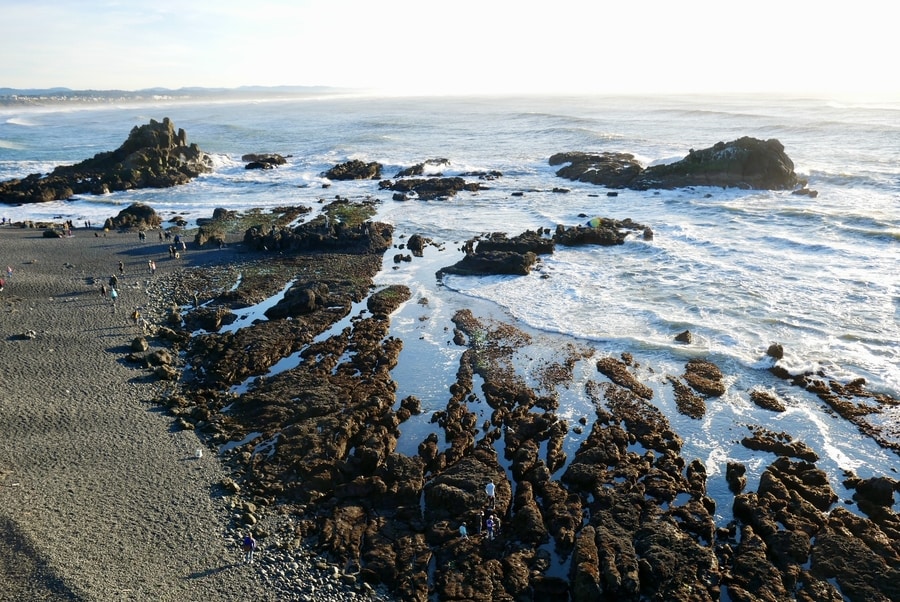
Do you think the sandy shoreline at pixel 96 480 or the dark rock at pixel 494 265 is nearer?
the sandy shoreline at pixel 96 480

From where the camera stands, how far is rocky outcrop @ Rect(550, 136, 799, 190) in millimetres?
56469

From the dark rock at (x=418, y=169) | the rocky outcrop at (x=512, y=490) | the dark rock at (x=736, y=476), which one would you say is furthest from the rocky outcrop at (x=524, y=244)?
the dark rock at (x=418, y=169)

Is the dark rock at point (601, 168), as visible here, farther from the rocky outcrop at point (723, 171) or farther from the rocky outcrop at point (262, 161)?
the rocky outcrop at point (262, 161)

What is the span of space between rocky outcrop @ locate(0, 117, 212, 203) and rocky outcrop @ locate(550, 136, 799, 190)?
47946mm

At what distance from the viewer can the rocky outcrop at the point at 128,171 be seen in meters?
56.2

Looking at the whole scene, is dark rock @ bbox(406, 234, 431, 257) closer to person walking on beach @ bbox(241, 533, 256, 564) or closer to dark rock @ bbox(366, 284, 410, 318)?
dark rock @ bbox(366, 284, 410, 318)

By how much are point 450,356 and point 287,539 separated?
453 inches

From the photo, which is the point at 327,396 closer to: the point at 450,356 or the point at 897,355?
the point at 450,356

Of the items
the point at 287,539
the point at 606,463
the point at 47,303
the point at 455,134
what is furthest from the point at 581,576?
the point at 455,134

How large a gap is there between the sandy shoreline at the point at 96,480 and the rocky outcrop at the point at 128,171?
34.9m

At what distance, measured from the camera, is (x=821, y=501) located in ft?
53.1

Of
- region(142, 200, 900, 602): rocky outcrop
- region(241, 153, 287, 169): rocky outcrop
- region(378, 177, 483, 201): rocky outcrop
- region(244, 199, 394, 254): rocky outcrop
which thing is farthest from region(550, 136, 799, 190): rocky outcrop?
region(142, 200, 900, 602): rocky outcrop

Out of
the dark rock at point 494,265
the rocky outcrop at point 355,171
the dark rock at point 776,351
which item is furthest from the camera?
the rocky outcrop at point 355,171

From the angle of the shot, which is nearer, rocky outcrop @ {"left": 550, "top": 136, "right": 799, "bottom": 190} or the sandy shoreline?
the sandy shoreline
